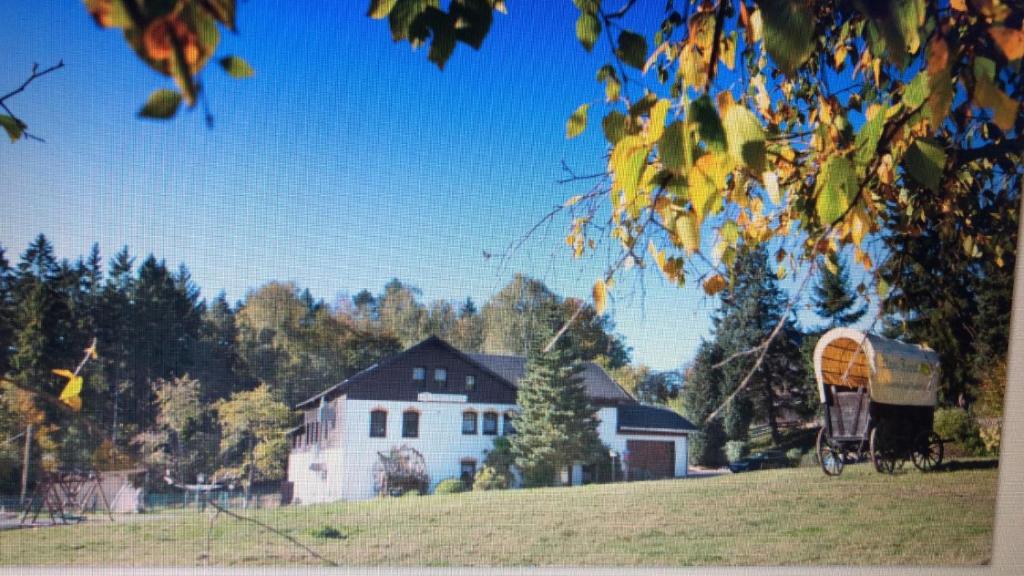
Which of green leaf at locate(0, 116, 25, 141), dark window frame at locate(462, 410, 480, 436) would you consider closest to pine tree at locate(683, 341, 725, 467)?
dark window frame at locate(462, 410, 480, 436)

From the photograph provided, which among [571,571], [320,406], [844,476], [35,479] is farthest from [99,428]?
[844,476]

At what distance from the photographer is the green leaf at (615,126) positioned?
1059 millimetres

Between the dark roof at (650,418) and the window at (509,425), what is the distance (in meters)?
0.38

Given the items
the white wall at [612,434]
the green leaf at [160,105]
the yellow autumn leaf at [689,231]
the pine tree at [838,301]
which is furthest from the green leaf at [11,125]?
the pine tree at [838,301]

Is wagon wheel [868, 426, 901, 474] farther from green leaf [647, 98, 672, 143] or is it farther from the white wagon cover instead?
green leaf [647, 98, 672, 143]

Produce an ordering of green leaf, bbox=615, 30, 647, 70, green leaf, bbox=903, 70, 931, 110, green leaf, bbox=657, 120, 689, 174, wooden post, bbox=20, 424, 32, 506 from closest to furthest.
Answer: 1. green leaf, bbox=657, 120, 689, 174
2. green leaf, bbox=615, 30, 647, 70
3. green leaf, bbox=903, 70, 931, 110
4. wooden post, bbox=20, 424, 32, 506

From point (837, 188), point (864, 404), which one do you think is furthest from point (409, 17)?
point (864, 404)

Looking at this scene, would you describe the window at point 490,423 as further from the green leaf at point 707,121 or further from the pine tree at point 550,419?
the green leaf at point 707,121

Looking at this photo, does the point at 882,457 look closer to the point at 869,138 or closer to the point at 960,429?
the point at 960,429

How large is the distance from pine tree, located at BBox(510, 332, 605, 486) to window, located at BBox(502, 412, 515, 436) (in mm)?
22

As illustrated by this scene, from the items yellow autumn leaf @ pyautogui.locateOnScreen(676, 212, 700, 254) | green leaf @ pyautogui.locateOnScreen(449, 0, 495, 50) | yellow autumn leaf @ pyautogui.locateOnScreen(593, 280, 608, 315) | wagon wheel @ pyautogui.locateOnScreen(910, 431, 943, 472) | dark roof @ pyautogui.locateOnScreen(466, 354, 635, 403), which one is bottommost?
wagon wheel @ pyautogui.locateOnScreen(910, 431, 943, 472)

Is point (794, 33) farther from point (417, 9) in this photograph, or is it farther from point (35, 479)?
point (35, 479)

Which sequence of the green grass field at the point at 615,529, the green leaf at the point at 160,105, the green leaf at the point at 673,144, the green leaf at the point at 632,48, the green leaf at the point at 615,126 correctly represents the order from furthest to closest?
the green grass field at the point at 615,529 → the green leaf at the point at 632,48 → the green leaf at the point at 615,126 → the green leaf at the point at 673,144 → the green leaf at the point at 160,105

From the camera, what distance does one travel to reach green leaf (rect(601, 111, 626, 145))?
106 centimetres
